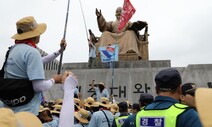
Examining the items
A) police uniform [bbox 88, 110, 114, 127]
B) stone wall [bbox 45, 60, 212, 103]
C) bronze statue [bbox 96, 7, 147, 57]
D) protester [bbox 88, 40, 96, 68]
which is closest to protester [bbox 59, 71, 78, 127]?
police uniform [bbox 88, 110, 114, 127]

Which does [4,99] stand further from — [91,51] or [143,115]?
[91,51]

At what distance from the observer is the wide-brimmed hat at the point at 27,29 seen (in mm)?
2573

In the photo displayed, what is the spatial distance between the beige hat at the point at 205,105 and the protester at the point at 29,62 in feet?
4.63

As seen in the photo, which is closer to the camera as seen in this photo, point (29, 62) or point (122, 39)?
point (29, 62)

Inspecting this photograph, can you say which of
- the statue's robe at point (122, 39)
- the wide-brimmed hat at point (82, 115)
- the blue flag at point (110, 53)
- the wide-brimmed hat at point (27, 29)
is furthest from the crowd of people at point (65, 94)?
the statue's robe at point (122, 39)

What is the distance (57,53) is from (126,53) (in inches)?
404

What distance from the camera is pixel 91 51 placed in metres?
12.7

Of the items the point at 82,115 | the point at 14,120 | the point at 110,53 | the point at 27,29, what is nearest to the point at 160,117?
the point at 14,120

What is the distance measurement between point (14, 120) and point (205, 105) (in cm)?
73

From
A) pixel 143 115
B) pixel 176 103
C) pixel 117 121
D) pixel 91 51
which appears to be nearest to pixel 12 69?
pixel 143 115

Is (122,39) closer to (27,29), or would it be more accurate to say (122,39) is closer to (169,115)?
(27,29)

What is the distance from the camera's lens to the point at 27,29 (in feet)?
8.54

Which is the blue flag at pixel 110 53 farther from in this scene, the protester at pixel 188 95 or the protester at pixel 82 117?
the protester at pixel 188 95

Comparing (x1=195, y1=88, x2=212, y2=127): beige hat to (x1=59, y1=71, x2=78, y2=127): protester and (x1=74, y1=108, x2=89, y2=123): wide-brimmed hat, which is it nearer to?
(x1=59, y1=71, x2=78, y2=127): protester
